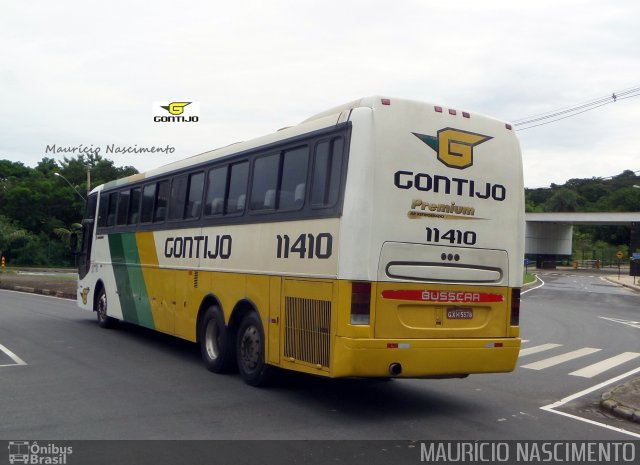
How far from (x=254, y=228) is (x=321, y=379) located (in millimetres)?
2442

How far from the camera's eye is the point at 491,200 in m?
8.91

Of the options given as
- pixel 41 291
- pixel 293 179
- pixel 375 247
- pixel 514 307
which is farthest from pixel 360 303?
pixel 41 291

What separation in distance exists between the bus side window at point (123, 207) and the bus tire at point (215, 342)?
4636mm

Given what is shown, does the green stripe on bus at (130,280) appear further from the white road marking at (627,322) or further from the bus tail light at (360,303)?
the white road marking at (627,322)

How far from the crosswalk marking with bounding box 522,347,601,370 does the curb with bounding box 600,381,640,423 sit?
271 centimetres

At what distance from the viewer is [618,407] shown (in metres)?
8.85

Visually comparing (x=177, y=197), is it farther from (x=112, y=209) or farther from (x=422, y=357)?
(x=422, y=357)

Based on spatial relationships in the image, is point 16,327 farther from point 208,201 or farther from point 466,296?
point 466,296

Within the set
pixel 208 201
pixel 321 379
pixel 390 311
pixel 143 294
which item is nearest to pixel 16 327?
pixel 143 294

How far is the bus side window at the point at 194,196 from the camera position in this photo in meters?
11.8

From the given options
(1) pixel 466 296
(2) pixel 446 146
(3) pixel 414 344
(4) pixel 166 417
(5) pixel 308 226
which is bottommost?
(4) pixel 166 417

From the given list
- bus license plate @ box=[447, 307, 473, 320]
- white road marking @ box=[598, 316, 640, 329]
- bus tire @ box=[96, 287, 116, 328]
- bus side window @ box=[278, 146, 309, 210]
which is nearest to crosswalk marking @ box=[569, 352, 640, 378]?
bus license plate @ box=[447, 307, 473, 320]

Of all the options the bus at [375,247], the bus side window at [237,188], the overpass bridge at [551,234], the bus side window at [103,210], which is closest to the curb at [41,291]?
the bus side window at [103,210]

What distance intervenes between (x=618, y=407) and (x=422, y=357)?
266 cm
